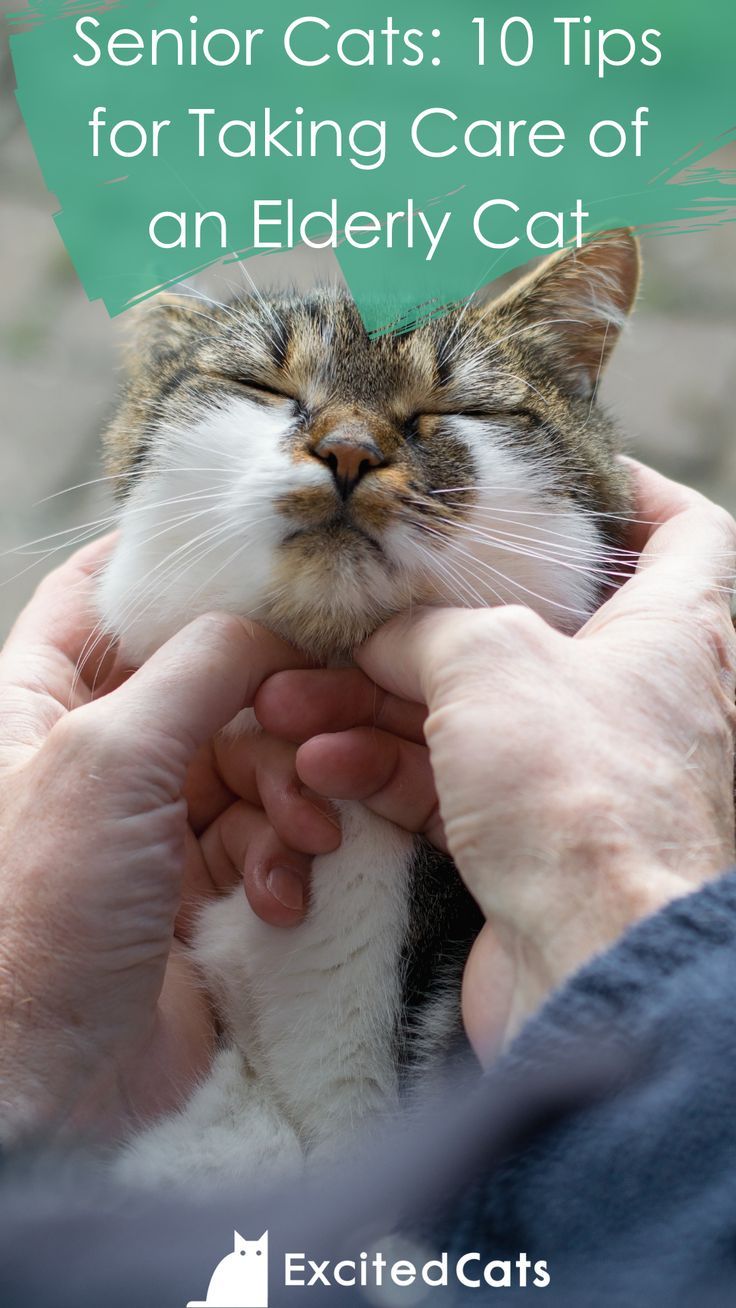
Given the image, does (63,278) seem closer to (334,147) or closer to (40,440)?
(40,440)

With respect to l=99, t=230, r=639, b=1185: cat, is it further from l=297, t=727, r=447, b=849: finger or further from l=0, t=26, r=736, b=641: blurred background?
l=0, t=26, r=736, b=641: blurred background

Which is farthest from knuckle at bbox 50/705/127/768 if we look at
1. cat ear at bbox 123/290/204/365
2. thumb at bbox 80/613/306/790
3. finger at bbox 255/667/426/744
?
cat ear at bbox 123/290/204/365

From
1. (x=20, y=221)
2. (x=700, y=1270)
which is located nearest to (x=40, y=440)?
(x=20, y=221)

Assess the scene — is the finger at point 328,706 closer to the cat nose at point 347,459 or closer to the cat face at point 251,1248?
the cat nose at point 347,459

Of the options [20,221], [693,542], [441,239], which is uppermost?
[20,221]

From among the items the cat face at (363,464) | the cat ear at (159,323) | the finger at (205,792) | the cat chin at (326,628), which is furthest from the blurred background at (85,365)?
the cat chin at (326,628)

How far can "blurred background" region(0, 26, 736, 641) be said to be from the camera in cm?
198

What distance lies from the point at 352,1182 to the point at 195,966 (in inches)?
15.8

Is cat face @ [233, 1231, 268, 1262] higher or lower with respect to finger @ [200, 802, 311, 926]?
lower

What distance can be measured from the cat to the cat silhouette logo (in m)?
0.22

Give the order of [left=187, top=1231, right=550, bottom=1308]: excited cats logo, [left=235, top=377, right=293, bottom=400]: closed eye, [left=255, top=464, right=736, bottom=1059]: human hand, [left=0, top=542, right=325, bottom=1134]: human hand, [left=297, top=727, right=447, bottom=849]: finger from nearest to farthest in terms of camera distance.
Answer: [left=187, top=1231, right=550, bottom=1308]: excited cats logo < [left=255, top=464, right=736, bottom=1059]: human hand < [left=0, top=542, right=325, bottom=1134]: human hand < [left=297, top=727, right=447, bottom=849]: finger < [left=235, top=377, right=293, bottom=400]: closed eye

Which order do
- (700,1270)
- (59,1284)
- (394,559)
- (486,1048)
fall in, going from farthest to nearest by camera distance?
(394,559) → (486,1048) → (59,1284) → (700,1270)

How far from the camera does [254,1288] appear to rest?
2.11 ft

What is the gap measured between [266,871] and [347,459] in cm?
41
